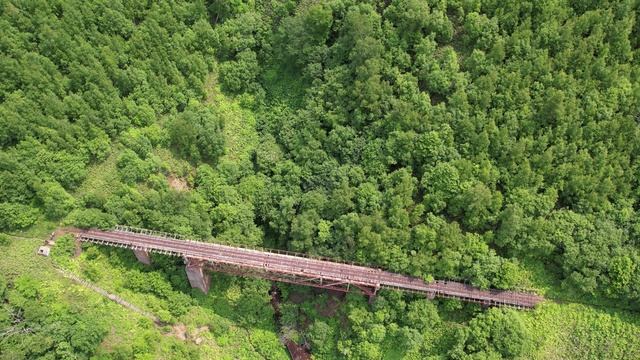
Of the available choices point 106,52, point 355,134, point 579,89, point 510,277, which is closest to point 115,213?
point 106,52

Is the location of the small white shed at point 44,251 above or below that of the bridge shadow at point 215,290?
above

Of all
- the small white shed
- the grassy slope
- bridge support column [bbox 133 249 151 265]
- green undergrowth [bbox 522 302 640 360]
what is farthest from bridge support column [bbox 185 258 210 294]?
green undergrowth [bbox 522 302 640 360]

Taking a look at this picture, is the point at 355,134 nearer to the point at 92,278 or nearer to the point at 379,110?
the point at 379,110

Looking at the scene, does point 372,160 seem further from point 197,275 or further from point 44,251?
point 44,251

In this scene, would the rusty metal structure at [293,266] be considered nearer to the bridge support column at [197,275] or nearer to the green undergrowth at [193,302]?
the bridge support column at [197,275]

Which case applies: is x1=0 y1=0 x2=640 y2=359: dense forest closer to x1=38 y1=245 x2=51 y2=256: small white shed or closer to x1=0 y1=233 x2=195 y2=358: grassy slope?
x1=0 y1=233 x2=195 y2=358: grassy slope

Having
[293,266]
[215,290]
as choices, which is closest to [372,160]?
[293,266]

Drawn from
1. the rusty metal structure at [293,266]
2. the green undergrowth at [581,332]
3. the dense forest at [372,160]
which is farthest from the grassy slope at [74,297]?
the green undergrowth at [581,332]
